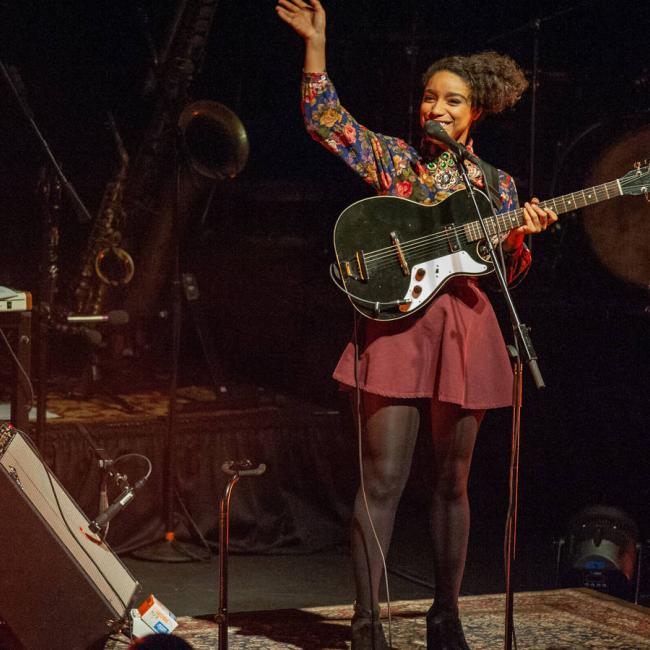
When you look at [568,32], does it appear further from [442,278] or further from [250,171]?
[442,278]

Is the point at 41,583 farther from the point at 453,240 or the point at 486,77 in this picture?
the point at 486,77

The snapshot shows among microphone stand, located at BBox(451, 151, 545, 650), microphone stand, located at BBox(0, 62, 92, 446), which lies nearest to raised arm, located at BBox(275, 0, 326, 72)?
microphone stand, located at BBox(451, 151, 545, 650)

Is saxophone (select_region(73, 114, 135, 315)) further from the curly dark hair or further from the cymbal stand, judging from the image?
the cymbal stand

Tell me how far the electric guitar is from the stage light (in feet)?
5.20

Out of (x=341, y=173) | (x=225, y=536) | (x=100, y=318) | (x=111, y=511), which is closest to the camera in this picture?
(x=225, y=536)

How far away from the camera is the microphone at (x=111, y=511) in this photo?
324 centimetres

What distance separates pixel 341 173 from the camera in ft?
21.4

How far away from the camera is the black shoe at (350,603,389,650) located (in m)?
2.97

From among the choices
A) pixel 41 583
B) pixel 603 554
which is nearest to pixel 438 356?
pixel 41 583

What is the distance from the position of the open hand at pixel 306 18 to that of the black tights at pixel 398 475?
1009 mm

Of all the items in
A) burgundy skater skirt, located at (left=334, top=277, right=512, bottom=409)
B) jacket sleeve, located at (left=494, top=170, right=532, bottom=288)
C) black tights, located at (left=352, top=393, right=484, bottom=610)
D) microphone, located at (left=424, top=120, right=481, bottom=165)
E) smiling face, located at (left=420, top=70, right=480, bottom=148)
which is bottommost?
black tights, located at (left=352, top=393, right=484, bottom=610)

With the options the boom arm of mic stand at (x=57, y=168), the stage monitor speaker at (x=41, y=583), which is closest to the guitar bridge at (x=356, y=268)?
the stage monitor speaker at (x=41, y=583)

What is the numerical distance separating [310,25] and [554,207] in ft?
2.70

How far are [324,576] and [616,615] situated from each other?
1.46m
